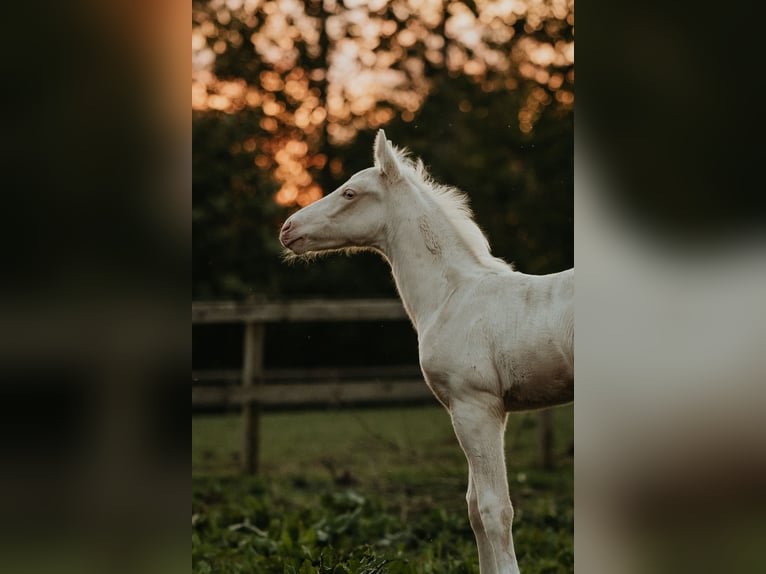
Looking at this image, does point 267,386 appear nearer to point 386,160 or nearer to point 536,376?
point 386,160

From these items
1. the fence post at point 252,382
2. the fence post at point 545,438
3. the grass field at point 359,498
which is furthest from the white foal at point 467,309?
the fence post at point 545,438

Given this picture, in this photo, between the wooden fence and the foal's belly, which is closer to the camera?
the foal's belly

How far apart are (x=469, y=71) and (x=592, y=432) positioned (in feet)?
32.4

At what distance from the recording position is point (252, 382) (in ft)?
25.0

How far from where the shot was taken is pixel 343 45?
35.6 feet

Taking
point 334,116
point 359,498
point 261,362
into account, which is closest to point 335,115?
point 334,116

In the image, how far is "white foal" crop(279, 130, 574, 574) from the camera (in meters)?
2.87

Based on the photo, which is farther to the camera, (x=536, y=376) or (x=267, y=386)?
(x=267, y=386)

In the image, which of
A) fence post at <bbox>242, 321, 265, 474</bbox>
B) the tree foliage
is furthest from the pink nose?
the tree foliage

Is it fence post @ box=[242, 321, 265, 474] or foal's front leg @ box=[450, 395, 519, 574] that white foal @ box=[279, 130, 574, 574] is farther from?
fence post @ box=[242, 321, 265, 474]

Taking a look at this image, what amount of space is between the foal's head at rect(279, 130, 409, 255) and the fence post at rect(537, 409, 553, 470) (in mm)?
4877

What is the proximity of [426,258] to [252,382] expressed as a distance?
15.5ft

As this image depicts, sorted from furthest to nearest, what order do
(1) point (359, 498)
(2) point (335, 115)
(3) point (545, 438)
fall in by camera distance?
(2) point (335, 115) → (3) point (545, 438) → (1) point (359, 498)

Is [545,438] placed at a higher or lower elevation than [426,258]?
lower
